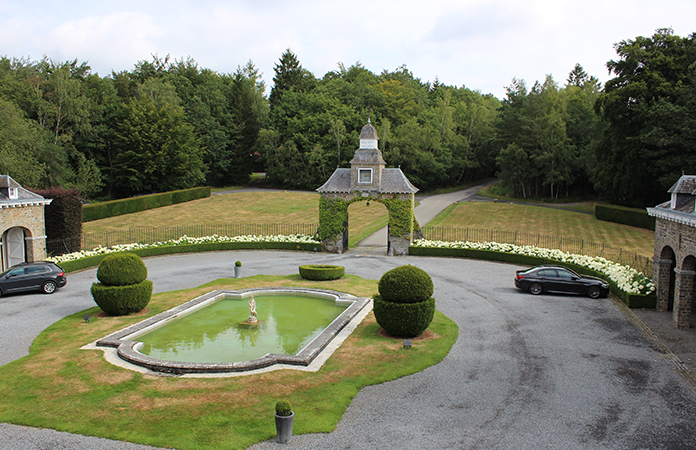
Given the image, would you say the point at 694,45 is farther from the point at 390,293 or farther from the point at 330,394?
the point at 330,394

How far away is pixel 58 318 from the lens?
19.9 m

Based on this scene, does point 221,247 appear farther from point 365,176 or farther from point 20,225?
point 20,225

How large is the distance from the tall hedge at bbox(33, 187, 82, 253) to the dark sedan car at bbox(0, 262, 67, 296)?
9301 millimetres

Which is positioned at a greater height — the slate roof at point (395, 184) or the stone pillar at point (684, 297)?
the slate roof at point (395, 184)

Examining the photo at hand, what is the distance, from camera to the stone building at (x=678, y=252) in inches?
735

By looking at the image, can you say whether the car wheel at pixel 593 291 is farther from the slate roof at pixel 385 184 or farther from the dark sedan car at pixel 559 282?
the slate roof at pixel 385 184

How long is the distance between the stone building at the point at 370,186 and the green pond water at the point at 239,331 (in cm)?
1263

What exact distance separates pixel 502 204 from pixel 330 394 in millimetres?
54507

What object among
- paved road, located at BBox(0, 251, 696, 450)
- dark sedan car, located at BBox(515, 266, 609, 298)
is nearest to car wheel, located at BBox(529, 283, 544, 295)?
dark sedan car, located at BBox(515, 266, 609, 298)

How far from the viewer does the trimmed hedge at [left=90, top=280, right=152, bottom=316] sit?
1931 cm

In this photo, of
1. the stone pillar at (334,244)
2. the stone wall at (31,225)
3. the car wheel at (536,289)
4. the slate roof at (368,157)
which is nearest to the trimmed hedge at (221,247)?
the stone pillar at (334,244)

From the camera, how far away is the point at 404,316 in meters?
16.7

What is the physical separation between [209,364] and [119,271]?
7616 mm

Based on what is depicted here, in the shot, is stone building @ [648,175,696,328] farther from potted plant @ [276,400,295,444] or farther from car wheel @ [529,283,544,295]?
potted plant @ [276,400,295,444]
